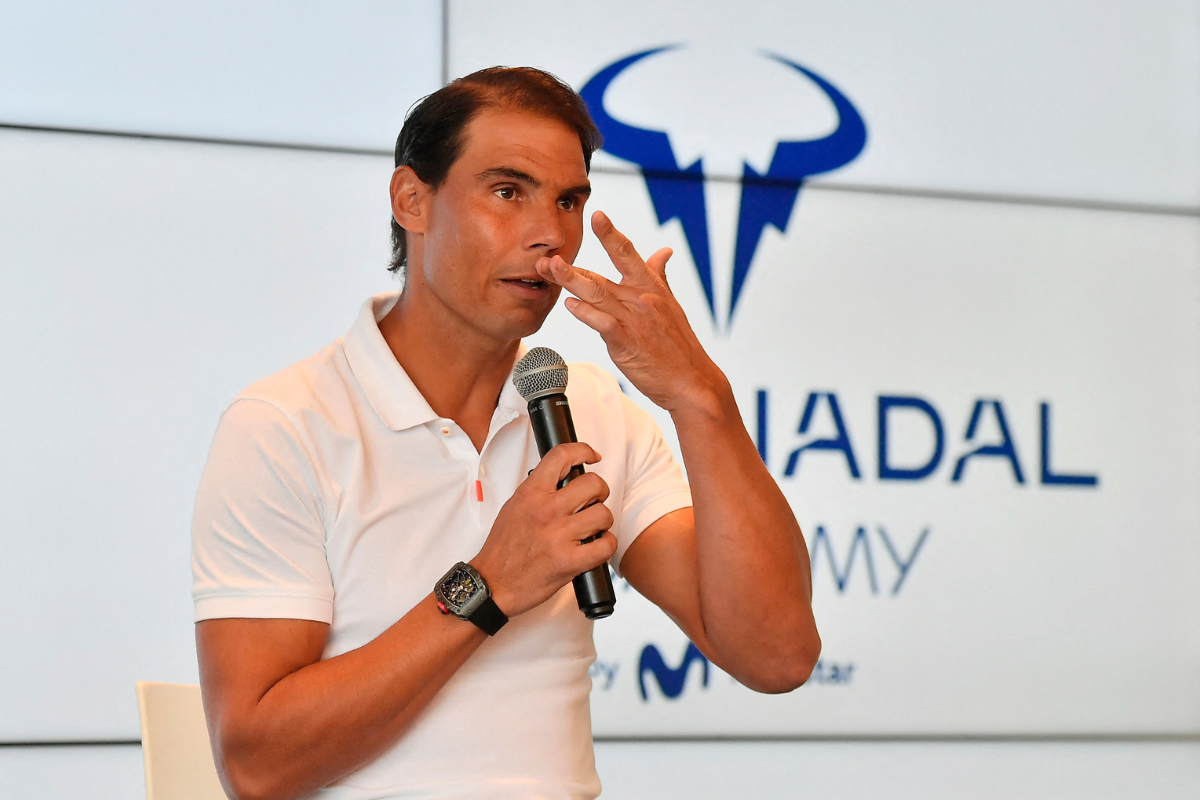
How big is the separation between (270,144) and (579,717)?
80.8 inches

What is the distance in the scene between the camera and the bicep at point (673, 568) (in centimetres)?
162

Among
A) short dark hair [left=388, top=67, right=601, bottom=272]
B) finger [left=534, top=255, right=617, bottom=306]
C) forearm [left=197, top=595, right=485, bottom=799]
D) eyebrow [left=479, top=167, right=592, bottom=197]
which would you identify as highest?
short dark hair [left=388, top=67, right=601, bottom=272]

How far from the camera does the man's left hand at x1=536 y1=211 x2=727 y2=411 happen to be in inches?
54.9

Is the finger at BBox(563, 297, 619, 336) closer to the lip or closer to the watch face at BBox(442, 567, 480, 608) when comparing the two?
the lip

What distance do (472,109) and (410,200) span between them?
0.18 m

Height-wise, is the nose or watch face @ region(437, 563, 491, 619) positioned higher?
the nose

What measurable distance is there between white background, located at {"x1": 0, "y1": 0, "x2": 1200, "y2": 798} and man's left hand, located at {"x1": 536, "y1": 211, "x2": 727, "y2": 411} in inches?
64.1

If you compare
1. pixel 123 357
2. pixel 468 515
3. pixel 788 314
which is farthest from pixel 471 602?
pixel 788 314

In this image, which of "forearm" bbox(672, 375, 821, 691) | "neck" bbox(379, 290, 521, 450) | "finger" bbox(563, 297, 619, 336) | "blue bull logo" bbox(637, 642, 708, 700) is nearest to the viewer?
"finger" bbox(563, 297, 619, 336)

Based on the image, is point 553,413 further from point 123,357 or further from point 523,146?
point 123,357

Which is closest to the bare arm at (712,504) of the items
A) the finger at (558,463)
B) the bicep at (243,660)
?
the finger at (558,463)

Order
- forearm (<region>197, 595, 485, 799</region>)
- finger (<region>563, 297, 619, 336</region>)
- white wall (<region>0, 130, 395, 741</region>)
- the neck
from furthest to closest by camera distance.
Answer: white wall (<region>0, 130, 395, 741</region>) < the neck < finger (<region>563, 297, 619, 336</region>) < forearm (<region>197, 595, 485, 799</region>)

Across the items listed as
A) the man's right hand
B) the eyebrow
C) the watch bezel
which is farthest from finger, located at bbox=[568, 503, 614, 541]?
the eyebrow

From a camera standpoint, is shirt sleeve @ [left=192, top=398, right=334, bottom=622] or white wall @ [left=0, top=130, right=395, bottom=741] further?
white wall @ [left=0, top=130, right=395, bottom=741]
